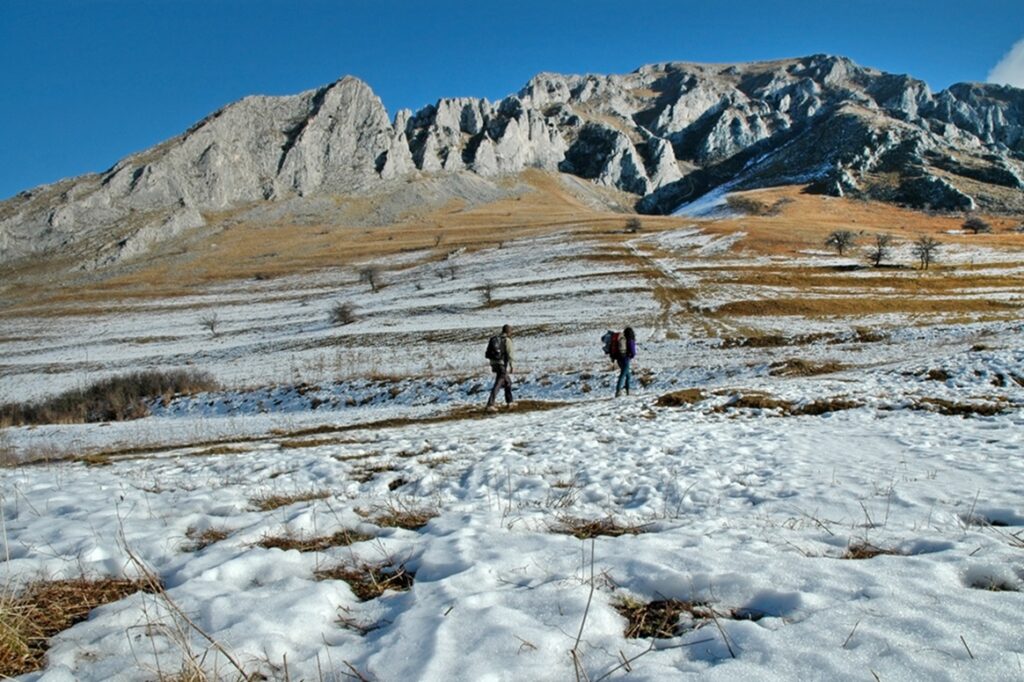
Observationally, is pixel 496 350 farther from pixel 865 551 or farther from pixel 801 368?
pixel 865 551

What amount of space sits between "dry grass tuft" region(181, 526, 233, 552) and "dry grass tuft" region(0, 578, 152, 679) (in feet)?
2.69

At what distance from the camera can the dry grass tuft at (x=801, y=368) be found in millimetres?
21109

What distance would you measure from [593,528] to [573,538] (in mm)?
607

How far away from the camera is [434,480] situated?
8.33 meters

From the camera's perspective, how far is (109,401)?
28.2m

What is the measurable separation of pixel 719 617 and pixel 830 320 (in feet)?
148

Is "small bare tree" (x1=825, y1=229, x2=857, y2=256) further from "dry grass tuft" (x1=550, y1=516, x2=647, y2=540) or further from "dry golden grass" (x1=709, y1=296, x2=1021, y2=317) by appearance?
"dry grass tuft" (x1=550, y1=516, x2=647, y2=540)

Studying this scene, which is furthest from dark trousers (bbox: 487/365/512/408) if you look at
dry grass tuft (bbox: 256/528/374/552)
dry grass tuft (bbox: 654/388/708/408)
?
dry grass tuft (bbox: 256/528/374/552)

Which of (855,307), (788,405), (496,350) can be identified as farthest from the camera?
(855,307)

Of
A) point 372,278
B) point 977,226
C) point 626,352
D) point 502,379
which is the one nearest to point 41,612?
point 502,379

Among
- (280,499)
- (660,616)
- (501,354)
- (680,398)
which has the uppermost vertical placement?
(660,616)

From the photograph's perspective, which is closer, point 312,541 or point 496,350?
point 312,541

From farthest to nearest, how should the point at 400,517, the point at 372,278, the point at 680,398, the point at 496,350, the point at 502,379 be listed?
the point at 372,278 → the point at 502,379 → the point at 496,350 → the point at 680,398 → the point at 400,517

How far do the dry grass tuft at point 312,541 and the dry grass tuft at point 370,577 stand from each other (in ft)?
1.57
